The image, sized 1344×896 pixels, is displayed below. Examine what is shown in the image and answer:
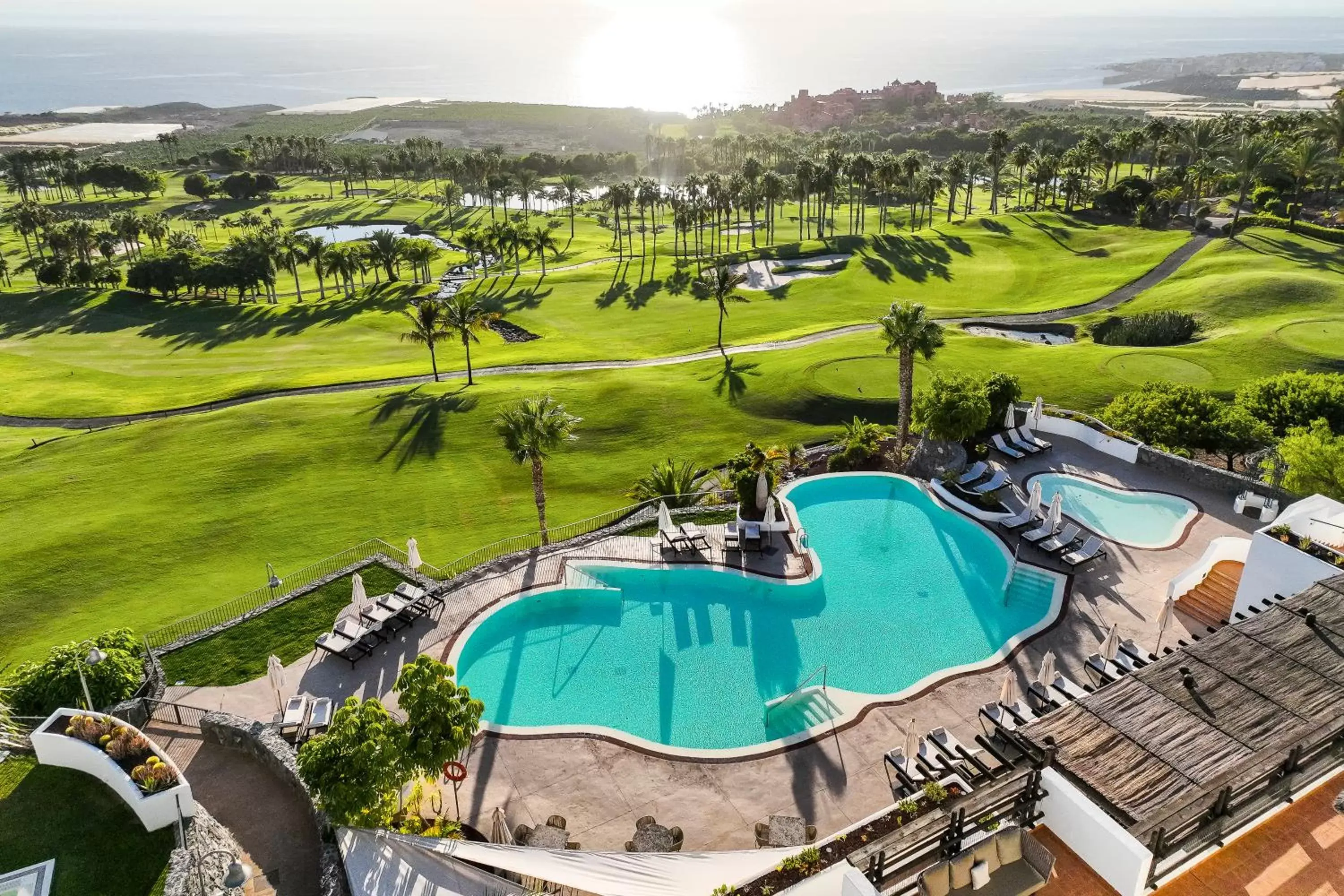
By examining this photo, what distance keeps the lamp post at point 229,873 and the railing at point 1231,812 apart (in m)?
14.9

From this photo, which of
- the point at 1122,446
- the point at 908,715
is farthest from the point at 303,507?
the point at 1122,446

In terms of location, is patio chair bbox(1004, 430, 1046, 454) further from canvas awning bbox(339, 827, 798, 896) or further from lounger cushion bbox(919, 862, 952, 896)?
lounger cushion bbox(919, 862, 952, 896)

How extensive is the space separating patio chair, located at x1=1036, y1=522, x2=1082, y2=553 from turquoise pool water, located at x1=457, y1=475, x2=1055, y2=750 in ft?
4.30

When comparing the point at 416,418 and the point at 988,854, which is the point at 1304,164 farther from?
the point at 988,854

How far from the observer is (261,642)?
93.2ft

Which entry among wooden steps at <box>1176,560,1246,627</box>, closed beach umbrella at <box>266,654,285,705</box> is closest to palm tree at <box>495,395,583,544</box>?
closed beach umbrella at <box>266,654,285,705</box>

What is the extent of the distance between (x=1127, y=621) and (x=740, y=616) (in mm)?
12698

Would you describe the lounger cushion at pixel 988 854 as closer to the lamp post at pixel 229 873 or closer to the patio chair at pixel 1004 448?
the lamp post at pixel 229 873

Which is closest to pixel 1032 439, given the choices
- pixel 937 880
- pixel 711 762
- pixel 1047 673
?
pixel 1047 673

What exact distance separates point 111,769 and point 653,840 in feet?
42.3

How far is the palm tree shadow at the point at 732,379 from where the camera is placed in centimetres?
5400

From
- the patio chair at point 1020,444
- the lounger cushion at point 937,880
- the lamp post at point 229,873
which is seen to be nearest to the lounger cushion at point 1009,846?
the lounger cushion at point 937,880

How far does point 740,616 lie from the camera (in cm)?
2852

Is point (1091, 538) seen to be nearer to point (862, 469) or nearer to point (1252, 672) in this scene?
point (862, 469)
